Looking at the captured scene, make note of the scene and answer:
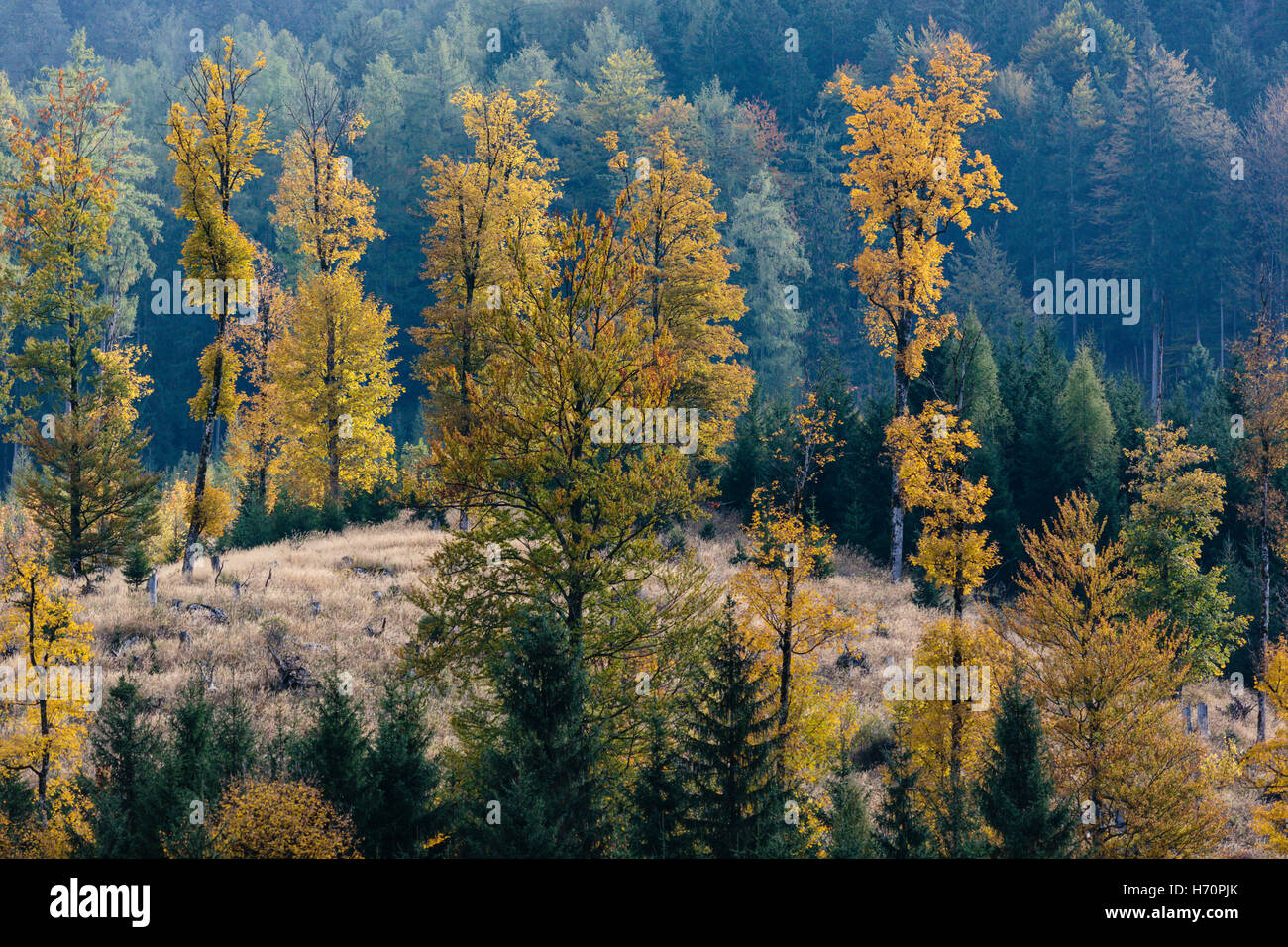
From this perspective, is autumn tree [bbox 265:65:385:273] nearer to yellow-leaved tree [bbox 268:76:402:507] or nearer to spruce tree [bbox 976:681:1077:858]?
yellow-leaved tree [bbox 268:76:402:507]

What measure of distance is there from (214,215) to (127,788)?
17.7m

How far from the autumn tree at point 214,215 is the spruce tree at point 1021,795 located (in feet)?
74.2

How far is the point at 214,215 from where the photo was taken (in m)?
29.0

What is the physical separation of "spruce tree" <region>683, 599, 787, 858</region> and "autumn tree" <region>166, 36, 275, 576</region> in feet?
62.1

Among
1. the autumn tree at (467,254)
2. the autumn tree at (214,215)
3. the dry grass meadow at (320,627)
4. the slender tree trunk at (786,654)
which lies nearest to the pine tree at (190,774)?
the dry grass meadow at (320,627)

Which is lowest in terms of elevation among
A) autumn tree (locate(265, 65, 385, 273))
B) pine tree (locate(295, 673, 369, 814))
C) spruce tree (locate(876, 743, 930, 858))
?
spruce tree (locate(876, 743, 930, 858))

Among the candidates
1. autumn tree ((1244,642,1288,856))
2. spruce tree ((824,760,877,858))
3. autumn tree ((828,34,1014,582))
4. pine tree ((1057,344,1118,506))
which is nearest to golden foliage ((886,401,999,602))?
autumn tree ((1244,642,1288,856))

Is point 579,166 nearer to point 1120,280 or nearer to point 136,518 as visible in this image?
point 1120,280

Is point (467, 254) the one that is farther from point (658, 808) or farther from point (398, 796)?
point (658, 808)

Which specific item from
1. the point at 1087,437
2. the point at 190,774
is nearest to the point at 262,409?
the point at 190,774

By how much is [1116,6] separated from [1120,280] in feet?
111

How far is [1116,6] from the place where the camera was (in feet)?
301

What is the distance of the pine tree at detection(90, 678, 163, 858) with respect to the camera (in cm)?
1616
